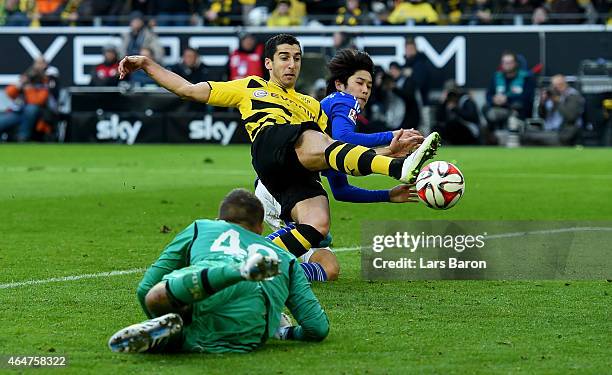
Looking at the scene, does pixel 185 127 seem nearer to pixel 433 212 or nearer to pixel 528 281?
pixel 433 212

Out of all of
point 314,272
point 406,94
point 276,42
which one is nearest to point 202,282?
point 314,272

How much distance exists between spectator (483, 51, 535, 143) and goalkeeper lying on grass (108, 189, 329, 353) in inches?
773

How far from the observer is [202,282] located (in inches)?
217

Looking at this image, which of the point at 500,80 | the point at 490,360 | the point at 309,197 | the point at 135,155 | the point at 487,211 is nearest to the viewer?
the point at 490,360

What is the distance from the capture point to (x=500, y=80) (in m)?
25.5

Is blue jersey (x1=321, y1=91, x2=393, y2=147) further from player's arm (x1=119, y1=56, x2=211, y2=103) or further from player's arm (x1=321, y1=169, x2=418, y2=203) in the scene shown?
player's arm (x1=119, y1=56, x2=211, y2=103)

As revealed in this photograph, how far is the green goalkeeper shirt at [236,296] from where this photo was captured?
579 centimetres

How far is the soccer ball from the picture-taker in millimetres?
7723

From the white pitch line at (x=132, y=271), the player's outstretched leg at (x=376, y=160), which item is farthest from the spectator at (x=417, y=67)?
the player's outstretched leg at (x=376, y=160)

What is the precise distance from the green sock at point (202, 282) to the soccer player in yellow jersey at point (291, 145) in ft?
6.72

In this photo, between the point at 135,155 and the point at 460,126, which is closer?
the point at 135,155

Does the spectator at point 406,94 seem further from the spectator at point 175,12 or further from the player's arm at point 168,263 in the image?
the player's arm at point 168,263

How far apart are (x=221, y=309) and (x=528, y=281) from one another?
10.3 feet

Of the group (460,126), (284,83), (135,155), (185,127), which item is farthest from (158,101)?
(284,83)
